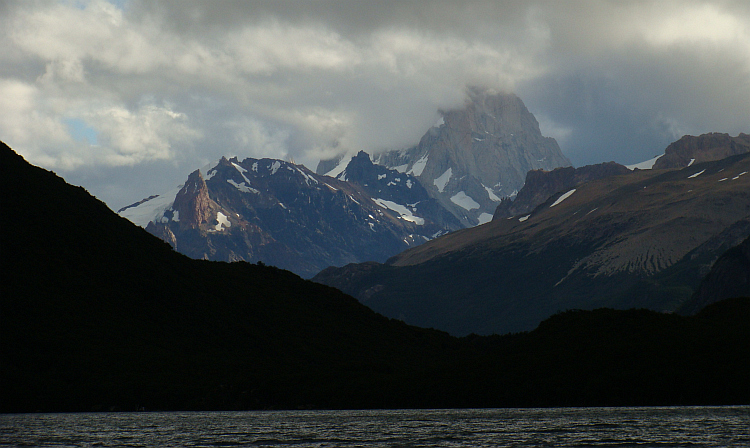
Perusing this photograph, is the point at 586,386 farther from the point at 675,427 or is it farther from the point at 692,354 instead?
the point at 675,427

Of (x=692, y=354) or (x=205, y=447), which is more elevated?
(x=692, y=354)

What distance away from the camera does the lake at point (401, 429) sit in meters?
108

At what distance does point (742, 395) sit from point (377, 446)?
10647 cm

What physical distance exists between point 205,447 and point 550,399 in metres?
111

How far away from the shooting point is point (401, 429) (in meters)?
132

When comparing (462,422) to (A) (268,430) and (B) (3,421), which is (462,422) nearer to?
(A) (268,430)

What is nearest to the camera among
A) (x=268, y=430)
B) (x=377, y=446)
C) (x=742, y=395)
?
(x=377, y=446)

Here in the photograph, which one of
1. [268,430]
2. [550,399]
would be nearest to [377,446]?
[268,430]

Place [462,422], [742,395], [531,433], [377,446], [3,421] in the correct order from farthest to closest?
1. [742,395]
2. [3,421]
3. [462,422]
4. [531,433]
5. [377,446]

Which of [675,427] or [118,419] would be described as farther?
[118,419]

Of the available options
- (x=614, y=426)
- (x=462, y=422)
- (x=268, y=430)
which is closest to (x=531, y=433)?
(x=614, y=426)

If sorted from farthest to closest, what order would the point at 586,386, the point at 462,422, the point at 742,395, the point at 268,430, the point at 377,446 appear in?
1. the point at 586,386
2. the point at 742,395
3. the point at 462,422
4. the point at 268,430
5. the point at 377,446

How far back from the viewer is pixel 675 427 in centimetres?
12156

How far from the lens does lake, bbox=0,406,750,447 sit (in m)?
108
